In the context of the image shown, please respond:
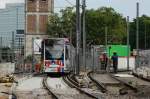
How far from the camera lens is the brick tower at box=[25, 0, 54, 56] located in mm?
152000

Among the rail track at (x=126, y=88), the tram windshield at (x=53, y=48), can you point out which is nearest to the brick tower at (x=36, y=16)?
the tram windshield at (x=53, y=48)

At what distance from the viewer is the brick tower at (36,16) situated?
15200 cm

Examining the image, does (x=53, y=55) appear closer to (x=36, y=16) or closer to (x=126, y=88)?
(x=126, y=88)

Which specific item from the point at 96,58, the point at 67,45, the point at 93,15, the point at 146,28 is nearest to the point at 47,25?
the point at 93,15

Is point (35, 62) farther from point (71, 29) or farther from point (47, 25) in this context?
point (47, 25)

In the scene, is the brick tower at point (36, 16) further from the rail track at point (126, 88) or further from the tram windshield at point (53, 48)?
the rail track at point (126, 88)

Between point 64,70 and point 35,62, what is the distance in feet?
41.7

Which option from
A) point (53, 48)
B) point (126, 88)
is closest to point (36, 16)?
point (53, 48)

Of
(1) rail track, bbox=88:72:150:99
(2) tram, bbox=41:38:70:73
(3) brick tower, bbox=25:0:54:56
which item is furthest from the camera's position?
(3) brick tower, bbox=25:0:54:56

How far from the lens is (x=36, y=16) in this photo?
153125mm

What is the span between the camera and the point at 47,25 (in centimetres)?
14275

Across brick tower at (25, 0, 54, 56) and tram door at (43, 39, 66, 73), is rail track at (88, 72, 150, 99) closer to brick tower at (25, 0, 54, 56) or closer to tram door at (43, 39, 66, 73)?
tram door at (43, 39, 66, 73)

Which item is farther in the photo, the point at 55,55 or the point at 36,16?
the point at 36,16

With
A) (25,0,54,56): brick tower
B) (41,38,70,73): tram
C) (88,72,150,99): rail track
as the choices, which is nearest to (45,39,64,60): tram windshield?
(41,38,70,73): tram
